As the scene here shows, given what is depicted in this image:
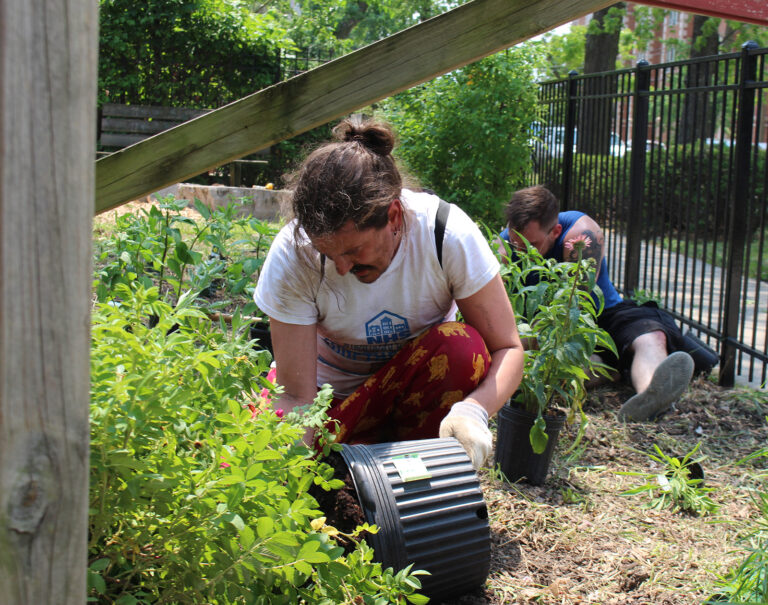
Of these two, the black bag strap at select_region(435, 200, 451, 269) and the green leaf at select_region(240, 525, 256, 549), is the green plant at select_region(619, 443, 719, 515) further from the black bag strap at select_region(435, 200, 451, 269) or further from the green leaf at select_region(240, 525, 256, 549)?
the green leaf at select_region(240, 525, 256, 549)

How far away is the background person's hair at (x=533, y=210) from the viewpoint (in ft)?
12.7

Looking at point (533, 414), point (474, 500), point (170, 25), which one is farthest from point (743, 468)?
point (170, 25)

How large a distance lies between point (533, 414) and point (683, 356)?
110cm

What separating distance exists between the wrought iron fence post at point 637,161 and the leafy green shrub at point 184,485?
463cm

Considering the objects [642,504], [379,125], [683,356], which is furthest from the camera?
[683,356]

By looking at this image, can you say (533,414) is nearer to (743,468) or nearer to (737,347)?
(743,468)

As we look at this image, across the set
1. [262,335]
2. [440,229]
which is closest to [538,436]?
[440,229]

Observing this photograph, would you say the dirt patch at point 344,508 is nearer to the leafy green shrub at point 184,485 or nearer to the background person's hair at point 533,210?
the leafy green shrub at point 184,485

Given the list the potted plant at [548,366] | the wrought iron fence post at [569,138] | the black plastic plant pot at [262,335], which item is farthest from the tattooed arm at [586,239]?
the wrought iron fence post at [569,138]

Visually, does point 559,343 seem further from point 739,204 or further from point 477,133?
point 477,133

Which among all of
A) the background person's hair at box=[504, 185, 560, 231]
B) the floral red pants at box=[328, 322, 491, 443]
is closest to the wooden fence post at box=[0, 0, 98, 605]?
the floral red pants at box=[328, 322, 491, 443]

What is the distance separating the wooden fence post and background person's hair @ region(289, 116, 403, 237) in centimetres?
123

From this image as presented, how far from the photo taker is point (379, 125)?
2.22 m

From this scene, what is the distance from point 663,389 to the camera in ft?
11.5
